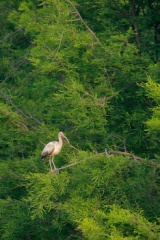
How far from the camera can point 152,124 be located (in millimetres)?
11547

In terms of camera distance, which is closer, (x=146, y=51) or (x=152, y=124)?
(x=152, y=124)

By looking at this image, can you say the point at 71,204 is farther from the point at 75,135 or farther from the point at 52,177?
the point at 75,135

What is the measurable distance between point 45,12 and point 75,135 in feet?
9.64

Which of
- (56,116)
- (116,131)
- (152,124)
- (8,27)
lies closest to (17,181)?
(56,116)

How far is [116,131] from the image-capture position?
15.9m

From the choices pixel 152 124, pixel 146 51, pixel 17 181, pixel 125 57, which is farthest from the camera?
pixel 17 181

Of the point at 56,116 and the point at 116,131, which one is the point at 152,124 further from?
the point at 56,116

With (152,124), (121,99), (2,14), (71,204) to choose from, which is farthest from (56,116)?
(2,14)

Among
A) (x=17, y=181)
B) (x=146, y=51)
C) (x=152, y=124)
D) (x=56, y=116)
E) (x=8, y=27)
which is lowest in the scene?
(x=8, y=27)

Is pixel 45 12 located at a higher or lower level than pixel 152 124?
lower

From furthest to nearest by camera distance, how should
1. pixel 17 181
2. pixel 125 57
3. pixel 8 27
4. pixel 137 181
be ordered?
1. pixel 8 27
2. pixel 17 181
3. pixel 125 57
4. pixel 137 181

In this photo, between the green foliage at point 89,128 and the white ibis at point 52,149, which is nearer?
the green foliage at point 89,128

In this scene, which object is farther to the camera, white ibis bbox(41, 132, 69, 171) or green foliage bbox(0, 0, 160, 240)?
white ibis bbox(41, 132, 69, 171)

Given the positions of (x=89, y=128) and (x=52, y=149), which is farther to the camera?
(x=89, y=128)
